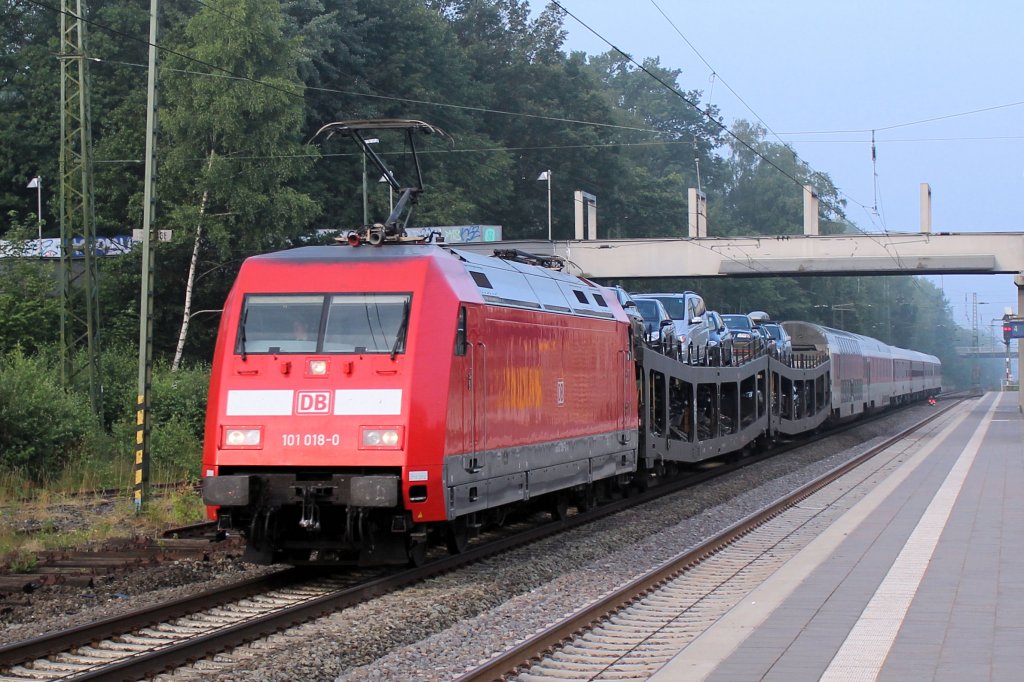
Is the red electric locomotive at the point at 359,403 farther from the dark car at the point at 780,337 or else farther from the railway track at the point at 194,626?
the dark car at the point at 780,337

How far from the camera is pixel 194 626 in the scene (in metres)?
9.81

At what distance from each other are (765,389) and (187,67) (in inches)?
933

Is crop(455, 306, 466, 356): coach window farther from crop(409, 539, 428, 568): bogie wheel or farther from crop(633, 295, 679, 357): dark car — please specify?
crop(633, 295, 679, 357): dark car

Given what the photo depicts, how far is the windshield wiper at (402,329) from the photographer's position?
11.7m

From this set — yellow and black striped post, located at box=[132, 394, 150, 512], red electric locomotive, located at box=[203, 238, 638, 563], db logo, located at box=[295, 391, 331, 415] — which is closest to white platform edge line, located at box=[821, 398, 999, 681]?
red electric locomotive, located at box=[203, 238, 638, 563]

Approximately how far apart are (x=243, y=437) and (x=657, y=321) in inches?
582

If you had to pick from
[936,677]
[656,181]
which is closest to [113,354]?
[936,677]

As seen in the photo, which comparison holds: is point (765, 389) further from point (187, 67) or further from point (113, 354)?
point (187, 67)

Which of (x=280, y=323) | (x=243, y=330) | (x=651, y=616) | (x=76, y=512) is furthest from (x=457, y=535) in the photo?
(x=76, y=512)

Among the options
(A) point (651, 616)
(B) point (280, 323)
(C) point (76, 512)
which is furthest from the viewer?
(C) point (76, 512)

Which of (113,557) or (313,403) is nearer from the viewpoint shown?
(313,403)

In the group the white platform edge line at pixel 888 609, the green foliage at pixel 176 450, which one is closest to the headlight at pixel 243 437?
the white platform edge line at pixel 888 609

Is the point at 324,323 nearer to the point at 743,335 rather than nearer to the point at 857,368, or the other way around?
the point at 743,335

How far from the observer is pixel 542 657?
28.5ft
